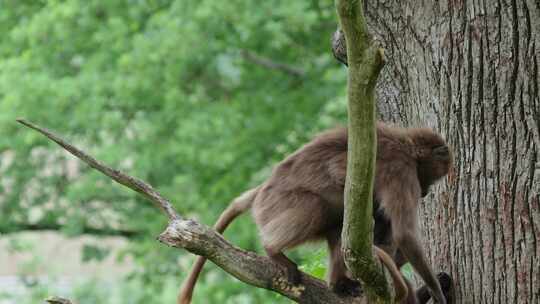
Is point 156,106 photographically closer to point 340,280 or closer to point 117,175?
point 340,280

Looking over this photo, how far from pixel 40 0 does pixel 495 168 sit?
1119 centimetres

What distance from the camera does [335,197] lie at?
5457 millimetres

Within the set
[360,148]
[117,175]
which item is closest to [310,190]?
[117,175]

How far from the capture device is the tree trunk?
5.06 m

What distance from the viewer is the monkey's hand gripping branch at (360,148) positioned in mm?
3594

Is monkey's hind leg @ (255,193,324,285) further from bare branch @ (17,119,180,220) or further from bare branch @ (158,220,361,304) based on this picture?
bare branch @ (17,119,180,220)

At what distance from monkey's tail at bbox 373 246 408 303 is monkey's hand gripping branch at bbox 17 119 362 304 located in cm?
32

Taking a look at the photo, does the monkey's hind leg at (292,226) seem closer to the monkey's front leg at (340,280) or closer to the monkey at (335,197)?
the monkey at (335,197)

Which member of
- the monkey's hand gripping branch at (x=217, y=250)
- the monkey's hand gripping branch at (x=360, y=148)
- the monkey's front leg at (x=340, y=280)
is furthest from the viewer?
the monkey's front leg at (x=340, y=280)

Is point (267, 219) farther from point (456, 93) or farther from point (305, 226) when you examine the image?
point (456, 93)

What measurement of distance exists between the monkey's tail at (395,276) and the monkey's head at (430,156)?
0.81 m

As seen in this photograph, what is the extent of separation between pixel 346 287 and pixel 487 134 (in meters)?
1.15

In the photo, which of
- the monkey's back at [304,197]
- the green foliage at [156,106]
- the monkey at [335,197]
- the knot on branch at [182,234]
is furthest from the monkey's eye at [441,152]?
the green foliage at [156,106]

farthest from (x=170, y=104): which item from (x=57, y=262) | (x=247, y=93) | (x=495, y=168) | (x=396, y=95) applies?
(x=495, y=168)
